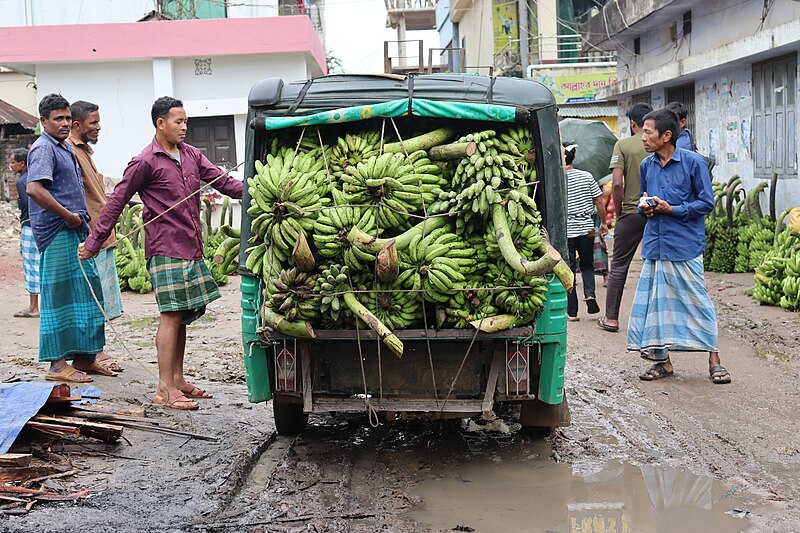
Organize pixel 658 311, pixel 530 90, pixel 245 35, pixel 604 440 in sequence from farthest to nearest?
pixel 245 35
pixel 658 311
pixel 604 440
pixel 530 90

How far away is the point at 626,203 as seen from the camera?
9359 millimetres

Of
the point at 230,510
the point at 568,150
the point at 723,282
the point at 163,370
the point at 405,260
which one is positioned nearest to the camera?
the point at 230,510

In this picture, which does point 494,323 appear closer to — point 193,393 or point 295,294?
point 295,294

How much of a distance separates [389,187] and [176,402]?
2.59 m

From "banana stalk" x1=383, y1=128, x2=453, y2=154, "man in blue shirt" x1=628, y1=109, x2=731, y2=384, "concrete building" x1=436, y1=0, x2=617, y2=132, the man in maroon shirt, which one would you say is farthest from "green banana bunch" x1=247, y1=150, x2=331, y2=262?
"concrete building" x1=436, y1=0, x2=617, y2=132

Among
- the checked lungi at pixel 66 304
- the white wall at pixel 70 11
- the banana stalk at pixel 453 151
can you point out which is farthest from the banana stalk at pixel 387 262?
the white wall at pixel 70 11

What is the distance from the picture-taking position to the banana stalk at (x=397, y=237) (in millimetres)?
4742

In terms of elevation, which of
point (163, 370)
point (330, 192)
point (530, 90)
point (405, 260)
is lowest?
point (163, 370)

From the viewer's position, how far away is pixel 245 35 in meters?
20.4

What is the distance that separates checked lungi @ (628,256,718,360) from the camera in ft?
23.6

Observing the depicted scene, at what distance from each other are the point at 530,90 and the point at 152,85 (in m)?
16.9

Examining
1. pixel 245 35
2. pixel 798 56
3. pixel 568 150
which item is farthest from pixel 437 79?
pixel 245 35

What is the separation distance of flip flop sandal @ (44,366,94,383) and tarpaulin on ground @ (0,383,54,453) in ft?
4.38

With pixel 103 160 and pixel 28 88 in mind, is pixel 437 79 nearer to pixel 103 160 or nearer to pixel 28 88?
pixel 103 160
